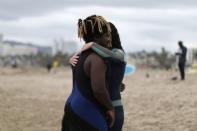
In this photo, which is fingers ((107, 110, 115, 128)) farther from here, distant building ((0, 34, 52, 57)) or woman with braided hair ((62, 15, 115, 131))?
distant building ((0, 34, 52, 57))

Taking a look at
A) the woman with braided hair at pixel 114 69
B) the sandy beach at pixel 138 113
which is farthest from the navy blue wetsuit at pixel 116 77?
the sandy beach at pixel 138 113

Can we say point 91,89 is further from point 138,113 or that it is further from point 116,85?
point 138,113

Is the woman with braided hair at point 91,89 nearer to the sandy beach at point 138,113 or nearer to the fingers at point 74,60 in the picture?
the fingers at point 74,60

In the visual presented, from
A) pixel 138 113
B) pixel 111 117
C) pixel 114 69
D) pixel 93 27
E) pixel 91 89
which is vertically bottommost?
pixel 138 113

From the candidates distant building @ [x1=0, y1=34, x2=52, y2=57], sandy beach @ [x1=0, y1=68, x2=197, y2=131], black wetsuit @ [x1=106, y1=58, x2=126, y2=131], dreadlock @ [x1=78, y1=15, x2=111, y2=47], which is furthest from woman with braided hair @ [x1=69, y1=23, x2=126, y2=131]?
distant building @ [x1=0, y1=34, x2=52, y2=57]

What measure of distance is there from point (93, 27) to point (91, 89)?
494 millimetres

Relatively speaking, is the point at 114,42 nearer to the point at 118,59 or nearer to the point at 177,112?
the point at 118,59

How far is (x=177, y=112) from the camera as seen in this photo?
38.8ft

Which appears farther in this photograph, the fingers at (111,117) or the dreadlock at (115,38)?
the dreadlock at (115,38)

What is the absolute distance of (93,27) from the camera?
4789 mm

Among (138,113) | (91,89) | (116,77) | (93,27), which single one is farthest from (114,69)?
(138,113)

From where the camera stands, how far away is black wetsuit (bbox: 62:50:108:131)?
473 cm

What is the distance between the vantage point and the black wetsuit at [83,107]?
473 cm

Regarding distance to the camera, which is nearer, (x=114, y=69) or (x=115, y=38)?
(x=114, y=69)
